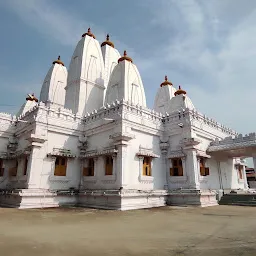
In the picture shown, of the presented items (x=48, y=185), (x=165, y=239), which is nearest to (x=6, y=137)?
(x=48, y=185)

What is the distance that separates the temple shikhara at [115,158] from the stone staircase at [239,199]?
21.0 inches

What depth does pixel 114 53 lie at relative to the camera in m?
31.5

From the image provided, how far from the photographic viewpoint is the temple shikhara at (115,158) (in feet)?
48.1

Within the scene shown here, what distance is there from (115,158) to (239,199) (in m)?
Result: 9.82

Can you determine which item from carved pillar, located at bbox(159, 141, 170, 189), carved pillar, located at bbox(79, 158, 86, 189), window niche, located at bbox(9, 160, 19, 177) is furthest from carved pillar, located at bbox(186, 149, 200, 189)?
window niche, located at bbox(9, 160, 19, 177)

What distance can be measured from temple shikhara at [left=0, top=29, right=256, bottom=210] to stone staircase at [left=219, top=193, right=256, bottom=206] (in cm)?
53

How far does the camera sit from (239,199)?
16375 mm

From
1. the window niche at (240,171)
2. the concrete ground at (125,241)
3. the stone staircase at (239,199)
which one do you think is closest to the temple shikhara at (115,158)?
the stone staircase at (239,199)

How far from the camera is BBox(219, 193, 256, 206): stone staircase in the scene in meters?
15.6

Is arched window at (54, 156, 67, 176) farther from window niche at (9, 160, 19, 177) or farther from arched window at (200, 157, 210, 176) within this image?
arched window at (200, 157, 210, 176)

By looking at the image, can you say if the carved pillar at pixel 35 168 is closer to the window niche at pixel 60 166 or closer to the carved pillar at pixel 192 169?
the window niche at pixel 60 166

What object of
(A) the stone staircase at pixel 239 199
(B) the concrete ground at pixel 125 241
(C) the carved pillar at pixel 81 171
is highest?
(C) the carved pillar at pixel 81 171

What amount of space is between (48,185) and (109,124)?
612cm

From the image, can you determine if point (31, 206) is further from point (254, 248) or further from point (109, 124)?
point (254, 248)
